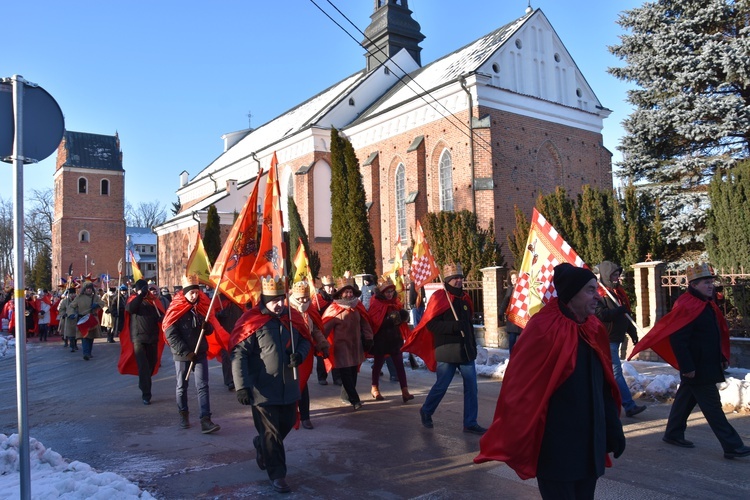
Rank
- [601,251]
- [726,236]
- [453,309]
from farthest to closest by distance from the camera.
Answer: [601,251] < [726,236] < [453,309]

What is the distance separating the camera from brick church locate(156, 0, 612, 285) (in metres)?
25.1

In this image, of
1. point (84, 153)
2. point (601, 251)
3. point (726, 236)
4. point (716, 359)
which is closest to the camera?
point (716, 359)

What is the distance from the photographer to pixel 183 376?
300 inches

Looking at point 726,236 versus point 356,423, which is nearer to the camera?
point 356,423

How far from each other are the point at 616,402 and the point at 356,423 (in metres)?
4.46

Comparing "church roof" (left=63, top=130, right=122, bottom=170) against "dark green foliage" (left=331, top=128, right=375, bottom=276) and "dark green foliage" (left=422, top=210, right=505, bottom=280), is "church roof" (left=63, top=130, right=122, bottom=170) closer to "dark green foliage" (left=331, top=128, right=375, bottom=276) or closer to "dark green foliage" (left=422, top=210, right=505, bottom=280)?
"dark green foliage" (left=331, top=128, right=375, bottom=276)

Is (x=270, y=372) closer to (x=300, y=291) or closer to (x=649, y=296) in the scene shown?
(x=300, y=291)

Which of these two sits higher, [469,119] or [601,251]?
[469,119]

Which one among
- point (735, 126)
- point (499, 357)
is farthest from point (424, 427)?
point (735, 126)

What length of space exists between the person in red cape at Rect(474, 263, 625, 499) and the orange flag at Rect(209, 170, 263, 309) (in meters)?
3.94

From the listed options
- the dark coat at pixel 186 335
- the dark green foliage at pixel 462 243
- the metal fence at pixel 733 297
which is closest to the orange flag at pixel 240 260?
the dark coat at pixel 186 335

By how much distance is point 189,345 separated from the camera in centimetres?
768

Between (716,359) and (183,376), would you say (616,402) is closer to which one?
(716,359)

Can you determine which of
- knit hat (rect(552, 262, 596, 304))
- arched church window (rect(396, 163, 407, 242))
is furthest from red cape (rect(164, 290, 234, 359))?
arched church window (rect(396, 163, 407, 242))
